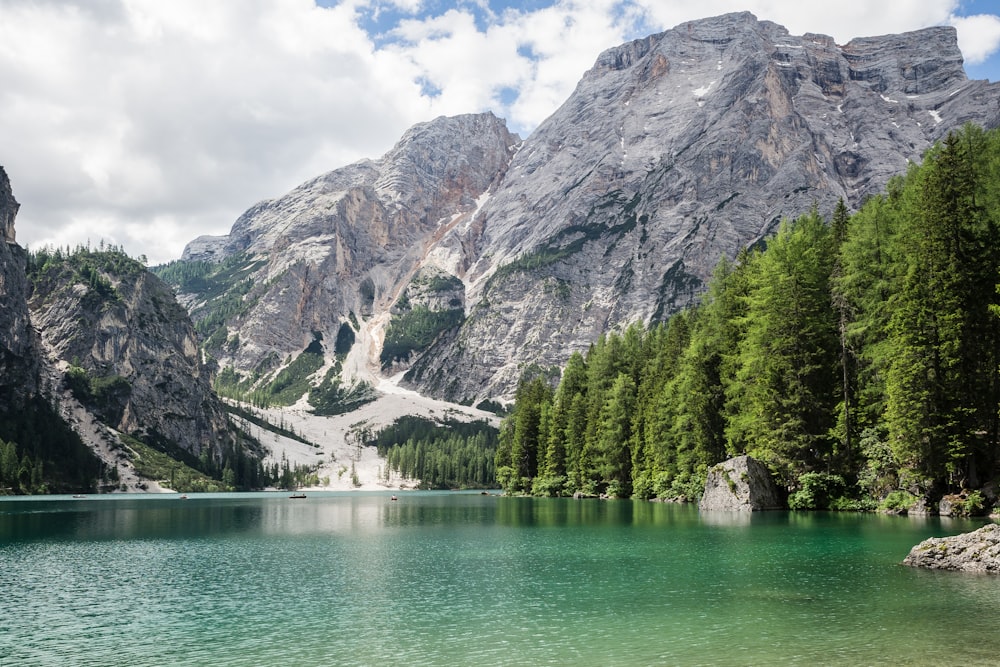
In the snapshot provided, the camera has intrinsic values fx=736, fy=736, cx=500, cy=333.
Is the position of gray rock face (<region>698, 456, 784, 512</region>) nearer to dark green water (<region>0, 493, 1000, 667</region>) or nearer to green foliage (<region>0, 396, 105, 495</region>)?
dark green water (<region>0, 493, 1000, 667</region>)

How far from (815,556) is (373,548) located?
21678 mm

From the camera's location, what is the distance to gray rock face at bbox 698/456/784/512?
184ft

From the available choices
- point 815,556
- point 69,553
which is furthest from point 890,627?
point 69,553

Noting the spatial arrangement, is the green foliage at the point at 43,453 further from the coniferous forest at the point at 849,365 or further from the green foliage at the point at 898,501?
the green foliage at the point at 898,501

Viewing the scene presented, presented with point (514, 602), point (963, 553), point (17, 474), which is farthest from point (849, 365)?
point (17, 474)

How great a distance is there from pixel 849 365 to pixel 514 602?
1702 inches

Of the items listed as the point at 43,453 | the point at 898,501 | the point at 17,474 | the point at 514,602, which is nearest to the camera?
the point at 514,602

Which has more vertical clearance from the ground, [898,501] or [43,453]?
[43,453]

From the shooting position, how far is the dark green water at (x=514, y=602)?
1612 cm

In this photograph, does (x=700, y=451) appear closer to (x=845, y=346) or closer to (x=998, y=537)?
(x=845, y=346)

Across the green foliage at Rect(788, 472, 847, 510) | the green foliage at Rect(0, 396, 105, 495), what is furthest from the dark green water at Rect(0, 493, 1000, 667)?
the green foliage at Rect(0, 396, 105, 495)

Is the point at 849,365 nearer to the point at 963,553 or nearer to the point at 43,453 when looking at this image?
the point at 963,553

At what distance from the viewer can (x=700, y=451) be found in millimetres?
69938

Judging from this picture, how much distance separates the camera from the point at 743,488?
Answer: 56.2 m
